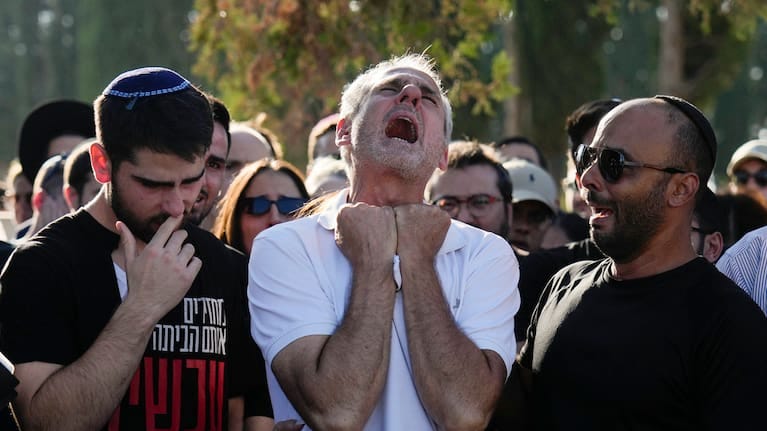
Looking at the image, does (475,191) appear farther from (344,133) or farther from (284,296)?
(284,296)

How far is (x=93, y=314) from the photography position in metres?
3.34

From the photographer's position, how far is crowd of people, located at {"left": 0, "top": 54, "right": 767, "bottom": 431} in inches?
124

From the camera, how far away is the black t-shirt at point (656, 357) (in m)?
3.02

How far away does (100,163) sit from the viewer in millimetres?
3486

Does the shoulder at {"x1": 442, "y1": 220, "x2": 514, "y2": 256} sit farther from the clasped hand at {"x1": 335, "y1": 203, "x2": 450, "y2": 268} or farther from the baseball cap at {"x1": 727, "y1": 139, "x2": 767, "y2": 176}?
the baseball cap at {"x1": 727, "y1": 139, "x2": 767, "y2": 176}

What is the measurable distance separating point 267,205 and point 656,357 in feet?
8.01

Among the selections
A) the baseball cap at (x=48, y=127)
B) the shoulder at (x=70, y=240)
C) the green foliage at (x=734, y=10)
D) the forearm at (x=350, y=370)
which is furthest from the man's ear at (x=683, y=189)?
the green foliage at (x=734, y=10)

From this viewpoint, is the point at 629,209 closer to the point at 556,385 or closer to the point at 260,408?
the point at 556,385

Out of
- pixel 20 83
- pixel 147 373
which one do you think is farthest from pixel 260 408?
pixel 20 83

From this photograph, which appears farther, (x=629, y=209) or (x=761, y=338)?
(x=629, y=209)

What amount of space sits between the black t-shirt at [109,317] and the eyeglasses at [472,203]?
2.23 meters

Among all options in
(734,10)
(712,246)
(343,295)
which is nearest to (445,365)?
(343,295)

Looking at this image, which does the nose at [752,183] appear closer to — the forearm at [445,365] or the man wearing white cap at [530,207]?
the man wearing white cap at [530,207]

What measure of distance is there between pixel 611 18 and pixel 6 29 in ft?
150
